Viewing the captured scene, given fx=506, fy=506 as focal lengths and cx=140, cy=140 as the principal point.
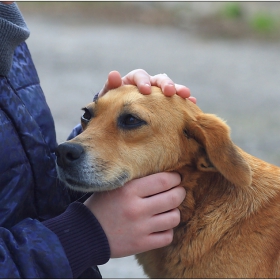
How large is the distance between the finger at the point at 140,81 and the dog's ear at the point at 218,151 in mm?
268

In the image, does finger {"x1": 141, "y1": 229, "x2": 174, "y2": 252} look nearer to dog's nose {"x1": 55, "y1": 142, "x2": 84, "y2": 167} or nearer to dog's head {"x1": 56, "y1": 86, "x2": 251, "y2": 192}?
dog's head {"x1": 56, "y1": 86, "x2": 251, "y2": 192}

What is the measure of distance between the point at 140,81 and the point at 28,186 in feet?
2.44

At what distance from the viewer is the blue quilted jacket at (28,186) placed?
66.9 inches

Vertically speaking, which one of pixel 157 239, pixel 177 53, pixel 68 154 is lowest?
pixel 177 53

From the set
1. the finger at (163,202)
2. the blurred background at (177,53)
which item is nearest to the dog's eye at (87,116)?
the finger at (163,202)

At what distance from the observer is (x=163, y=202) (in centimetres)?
202

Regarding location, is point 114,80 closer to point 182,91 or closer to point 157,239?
point 182,91

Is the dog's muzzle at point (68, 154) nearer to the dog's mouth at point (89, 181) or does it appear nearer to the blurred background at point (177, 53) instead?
the dog's mouth at point (89, 181)

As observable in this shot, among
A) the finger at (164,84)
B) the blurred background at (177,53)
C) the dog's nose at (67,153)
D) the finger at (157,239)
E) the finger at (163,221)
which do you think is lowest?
the blurred background at (177,53)

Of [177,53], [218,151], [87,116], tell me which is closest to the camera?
[218,151]

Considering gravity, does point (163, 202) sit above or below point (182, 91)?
below

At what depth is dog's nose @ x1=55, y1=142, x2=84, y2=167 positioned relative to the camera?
209 cm

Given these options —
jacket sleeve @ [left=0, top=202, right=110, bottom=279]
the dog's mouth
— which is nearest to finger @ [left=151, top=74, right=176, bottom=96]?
the dog's mouth

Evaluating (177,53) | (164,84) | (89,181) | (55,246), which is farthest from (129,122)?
(177,53)
